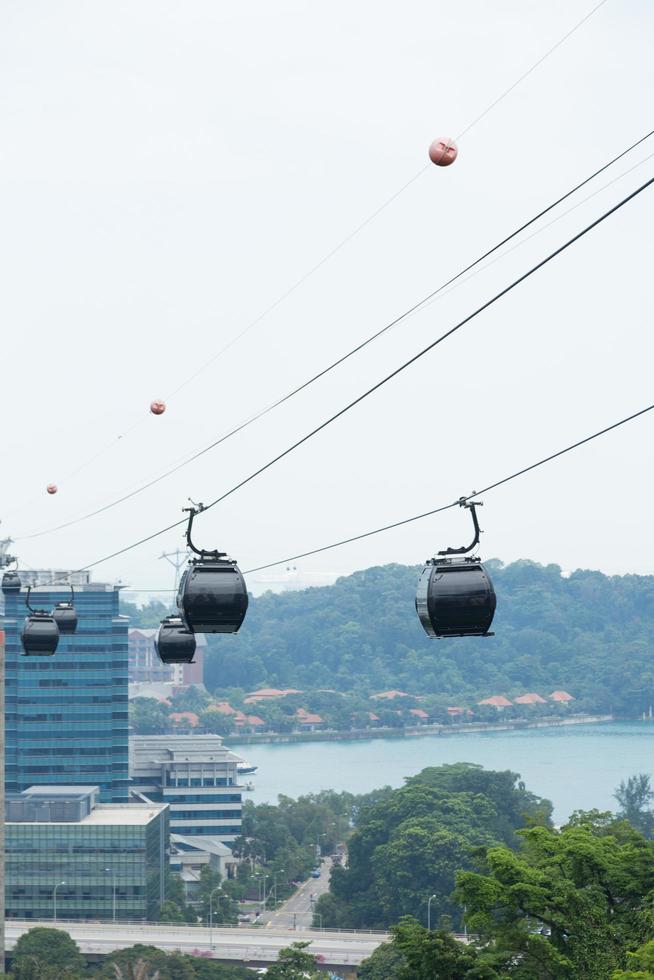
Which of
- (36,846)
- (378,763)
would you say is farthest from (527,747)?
(36,846)

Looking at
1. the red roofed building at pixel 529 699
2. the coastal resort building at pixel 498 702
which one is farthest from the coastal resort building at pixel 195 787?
the red roofed building at pixel 529 699

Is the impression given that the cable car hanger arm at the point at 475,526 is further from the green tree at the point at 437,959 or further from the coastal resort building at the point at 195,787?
the coastal resort building at the point at 195,787

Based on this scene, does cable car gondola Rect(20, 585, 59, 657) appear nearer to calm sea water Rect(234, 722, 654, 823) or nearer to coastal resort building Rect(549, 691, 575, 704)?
calm sea water Rect(234, 722, 654, 823)

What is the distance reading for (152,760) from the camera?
99.5 meters

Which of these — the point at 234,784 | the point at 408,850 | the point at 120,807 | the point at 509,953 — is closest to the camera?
the point at 509,953

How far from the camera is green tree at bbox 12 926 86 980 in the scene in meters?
47.0

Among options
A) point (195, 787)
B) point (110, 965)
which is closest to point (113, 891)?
point (110, 965)

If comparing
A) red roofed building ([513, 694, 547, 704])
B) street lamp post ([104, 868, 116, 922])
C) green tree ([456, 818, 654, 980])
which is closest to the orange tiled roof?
red roofed building ([513, 694, 547, 704])

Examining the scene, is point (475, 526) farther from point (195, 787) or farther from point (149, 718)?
point (149, 718)

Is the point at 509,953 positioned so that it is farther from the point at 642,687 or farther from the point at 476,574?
the point at 642,687

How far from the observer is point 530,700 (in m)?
186

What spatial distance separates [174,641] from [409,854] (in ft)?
167

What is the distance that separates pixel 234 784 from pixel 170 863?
1287 cm

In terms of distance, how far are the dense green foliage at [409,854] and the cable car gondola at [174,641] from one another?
47572 mm
